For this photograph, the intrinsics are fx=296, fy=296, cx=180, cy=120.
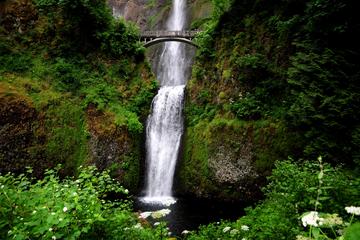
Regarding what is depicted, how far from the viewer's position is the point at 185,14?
116 ft

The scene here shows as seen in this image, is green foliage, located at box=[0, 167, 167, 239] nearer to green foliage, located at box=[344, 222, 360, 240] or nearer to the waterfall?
green foliage, located at box=[344, 222, 360, 240]

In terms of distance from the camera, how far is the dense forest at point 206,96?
7.89m

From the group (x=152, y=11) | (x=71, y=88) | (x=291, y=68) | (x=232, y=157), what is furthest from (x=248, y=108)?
(x=152, y=11)

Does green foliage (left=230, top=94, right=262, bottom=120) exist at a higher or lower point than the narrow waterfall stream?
higher

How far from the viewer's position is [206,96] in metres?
16.3

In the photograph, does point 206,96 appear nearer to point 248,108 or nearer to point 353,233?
point 248,108

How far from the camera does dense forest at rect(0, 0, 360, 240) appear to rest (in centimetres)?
789

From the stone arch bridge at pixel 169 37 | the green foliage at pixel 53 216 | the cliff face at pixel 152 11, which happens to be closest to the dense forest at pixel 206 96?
the green foliage at pixel 53 216

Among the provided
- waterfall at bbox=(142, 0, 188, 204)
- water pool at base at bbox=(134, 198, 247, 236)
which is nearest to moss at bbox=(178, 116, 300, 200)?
water pool at base at bbox=(134, 198, 247, 236)

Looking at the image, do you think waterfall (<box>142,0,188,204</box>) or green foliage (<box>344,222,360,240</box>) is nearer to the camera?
green foliage (<box>344,222,360,240</box>)

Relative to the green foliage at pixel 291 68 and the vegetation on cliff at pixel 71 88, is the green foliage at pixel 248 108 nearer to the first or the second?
the green foliage at pixel 291 68

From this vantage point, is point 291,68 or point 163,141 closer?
point 291,68

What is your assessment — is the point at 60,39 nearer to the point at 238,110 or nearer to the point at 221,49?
the point at 221,49

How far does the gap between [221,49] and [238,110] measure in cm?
446
